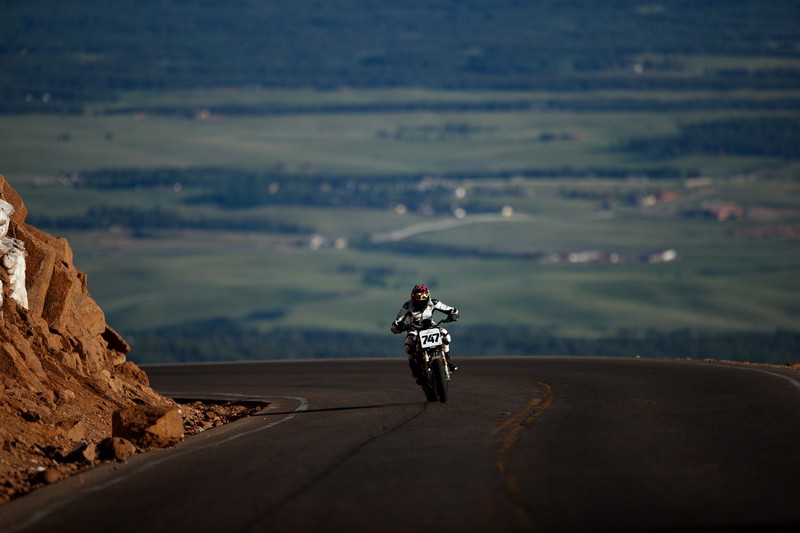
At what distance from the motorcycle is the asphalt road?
1.21 ft

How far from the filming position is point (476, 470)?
14.7m

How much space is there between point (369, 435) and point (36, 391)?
5.28 m

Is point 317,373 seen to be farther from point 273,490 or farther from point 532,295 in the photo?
point 532,295

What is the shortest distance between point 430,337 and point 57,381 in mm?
5441

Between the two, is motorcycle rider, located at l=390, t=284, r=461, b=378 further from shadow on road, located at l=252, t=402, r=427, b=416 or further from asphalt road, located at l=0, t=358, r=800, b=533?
asphalt road, located at l=0, t=358, r=800, b=533

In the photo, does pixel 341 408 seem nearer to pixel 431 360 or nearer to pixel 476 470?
pixel 431 360

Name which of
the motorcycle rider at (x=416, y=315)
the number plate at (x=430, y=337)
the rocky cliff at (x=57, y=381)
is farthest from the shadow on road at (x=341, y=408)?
the rocky cliff at (x=57, y=381)

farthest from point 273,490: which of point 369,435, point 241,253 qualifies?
point 241,253

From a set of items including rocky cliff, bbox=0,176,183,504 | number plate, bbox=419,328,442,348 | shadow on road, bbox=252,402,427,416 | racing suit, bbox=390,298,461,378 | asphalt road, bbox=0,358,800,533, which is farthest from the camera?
shadow on road, bbox=252,402,427,416

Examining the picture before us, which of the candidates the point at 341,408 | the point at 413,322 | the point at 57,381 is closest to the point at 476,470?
the point at 413,322

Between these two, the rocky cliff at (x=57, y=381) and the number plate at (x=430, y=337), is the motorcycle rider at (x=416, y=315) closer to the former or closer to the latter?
the number plate at (x=430, y=337)

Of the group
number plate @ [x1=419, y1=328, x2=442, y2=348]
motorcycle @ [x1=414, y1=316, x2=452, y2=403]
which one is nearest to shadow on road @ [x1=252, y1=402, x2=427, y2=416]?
motorcycle @ [x1=414, y1=316, x2=452, y2=403]

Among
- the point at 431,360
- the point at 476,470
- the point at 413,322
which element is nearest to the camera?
the point at 476,470

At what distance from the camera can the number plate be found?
21.8 metres
